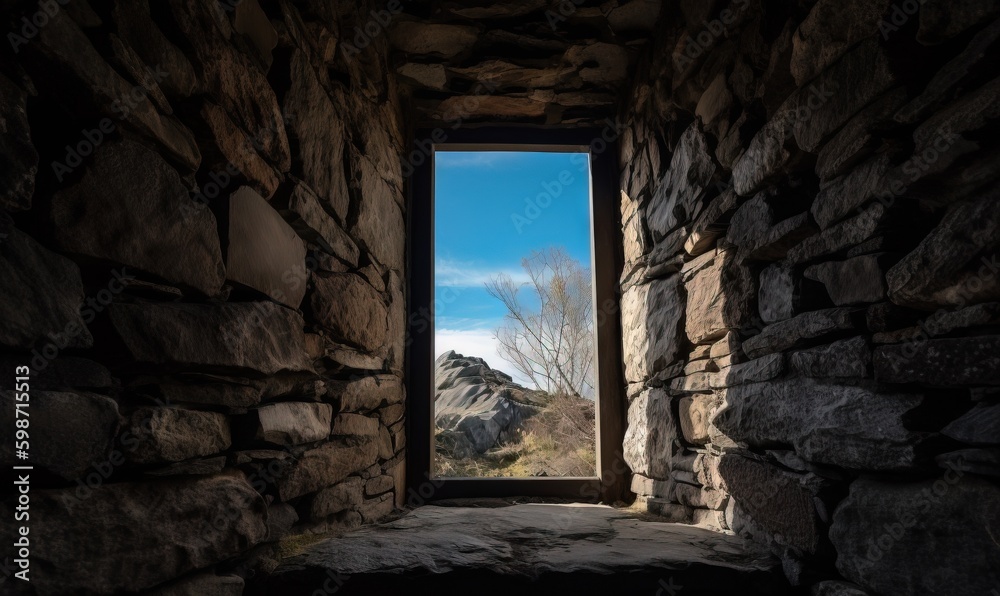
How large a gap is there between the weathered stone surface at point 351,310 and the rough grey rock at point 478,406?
15.2ft

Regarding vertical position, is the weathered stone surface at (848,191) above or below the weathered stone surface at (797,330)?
above

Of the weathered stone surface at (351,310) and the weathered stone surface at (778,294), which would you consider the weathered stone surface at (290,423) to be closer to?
the weathered stone surface at (351,310)

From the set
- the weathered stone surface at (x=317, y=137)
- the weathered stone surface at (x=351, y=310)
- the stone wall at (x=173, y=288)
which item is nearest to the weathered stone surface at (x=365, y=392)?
the stone wall at (x=173, y=288)

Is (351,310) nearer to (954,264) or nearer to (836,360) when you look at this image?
(836,360)

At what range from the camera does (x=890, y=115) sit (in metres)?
1.33

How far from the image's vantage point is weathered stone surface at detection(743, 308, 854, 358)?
1495mm

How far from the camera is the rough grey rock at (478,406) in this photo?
8.03 meters

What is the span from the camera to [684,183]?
2471 millimetres

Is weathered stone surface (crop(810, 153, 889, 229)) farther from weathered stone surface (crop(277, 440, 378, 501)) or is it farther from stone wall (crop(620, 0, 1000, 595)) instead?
weathered stone surface (crop(277, 440, 378, 501))

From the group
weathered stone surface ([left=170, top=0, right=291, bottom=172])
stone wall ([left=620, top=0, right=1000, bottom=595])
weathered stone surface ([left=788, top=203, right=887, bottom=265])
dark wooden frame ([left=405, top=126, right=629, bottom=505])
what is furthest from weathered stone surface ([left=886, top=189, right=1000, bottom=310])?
dark wooden frame ([left=405, top=126, right=629, bottom=505])

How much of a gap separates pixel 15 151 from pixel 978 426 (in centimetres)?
164

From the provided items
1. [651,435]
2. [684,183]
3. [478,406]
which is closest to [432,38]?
[684,183]

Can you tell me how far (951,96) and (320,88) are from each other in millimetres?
1802

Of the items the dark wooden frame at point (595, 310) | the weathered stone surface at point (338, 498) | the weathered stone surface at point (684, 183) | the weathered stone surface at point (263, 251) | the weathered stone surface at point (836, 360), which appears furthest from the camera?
the dark wooden frame at point (595, 310)
